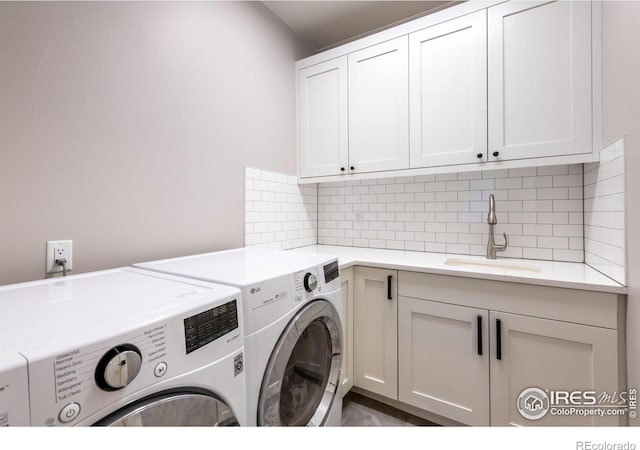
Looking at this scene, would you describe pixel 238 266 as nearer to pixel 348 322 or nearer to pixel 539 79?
pixel 348 322

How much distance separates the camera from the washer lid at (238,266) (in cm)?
95

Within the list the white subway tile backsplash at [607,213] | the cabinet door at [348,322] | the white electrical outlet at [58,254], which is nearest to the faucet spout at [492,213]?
the white subway tile backsplash at [607,213]

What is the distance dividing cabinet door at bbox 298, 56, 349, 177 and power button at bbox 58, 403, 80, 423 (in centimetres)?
187

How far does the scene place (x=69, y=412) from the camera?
47 cm

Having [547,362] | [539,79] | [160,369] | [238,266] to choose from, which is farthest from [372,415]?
[539,79]

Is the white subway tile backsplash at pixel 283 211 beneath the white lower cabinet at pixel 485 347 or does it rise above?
above

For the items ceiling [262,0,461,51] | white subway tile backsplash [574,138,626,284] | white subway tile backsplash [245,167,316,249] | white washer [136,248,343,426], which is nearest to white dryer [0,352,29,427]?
white washer [136,248,343,426]

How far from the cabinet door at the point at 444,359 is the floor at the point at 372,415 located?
5.0 inches

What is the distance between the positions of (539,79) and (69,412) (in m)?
2.12

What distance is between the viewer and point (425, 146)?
5.93ft

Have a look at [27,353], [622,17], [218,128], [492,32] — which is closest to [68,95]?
[218,128]

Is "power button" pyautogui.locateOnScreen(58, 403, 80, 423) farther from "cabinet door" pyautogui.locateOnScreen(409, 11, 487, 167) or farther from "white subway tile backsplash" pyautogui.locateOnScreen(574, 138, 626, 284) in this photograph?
"cabinet door" pyautogui.locateOnScreen(409, 11, 487, 167)

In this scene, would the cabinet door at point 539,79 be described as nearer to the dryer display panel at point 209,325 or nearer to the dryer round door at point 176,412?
the dryer display panel at point 209,325
